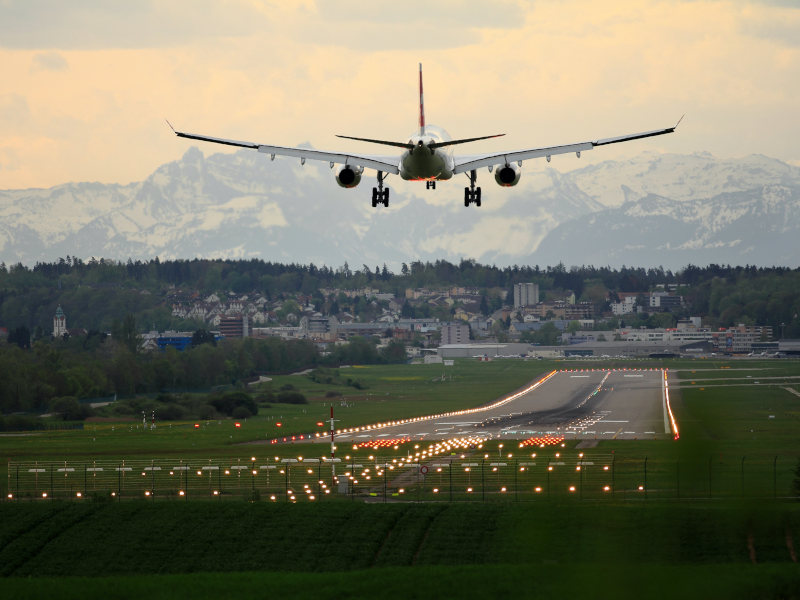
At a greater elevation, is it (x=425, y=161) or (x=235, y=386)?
(x=425, y=161)

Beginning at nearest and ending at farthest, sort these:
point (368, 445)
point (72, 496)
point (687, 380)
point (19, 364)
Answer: point (72, 496), point (368, 445), point (19, 364), point (687, 380)

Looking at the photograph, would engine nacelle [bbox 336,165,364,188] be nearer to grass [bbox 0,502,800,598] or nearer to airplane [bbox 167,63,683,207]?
airplane [bbox 167,63,683,207]

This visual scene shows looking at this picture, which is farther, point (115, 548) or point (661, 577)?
point (115, 548)

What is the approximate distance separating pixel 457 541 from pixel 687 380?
401ft

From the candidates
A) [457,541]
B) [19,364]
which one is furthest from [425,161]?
[19,364]

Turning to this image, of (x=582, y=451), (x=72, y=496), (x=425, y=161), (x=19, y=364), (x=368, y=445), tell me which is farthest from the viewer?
(x=19, y=364)

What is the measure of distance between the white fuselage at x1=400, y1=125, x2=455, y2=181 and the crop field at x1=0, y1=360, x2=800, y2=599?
16935mm

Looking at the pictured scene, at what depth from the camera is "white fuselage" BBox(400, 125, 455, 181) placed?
6144cm

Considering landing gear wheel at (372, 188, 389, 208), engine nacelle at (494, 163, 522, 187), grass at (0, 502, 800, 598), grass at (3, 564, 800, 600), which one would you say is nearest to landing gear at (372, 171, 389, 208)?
landing gear wheel at (372, 188, 389, 208)

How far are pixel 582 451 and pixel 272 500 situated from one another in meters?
31.3

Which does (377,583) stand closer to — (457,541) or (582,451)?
(457,541)

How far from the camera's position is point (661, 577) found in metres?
25.8

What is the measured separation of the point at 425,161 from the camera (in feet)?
203

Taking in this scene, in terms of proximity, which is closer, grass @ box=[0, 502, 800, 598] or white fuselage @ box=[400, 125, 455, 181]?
grass @ box=[0, 502, 800, 598]
